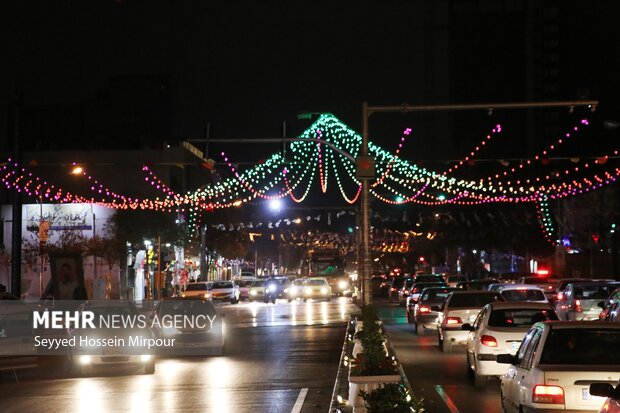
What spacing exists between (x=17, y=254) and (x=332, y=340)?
36.0 ft

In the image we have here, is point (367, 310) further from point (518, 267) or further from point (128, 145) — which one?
point (518, 267)

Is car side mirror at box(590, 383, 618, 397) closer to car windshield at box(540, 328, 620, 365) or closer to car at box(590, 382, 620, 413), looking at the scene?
car at box(590, 382, 620, 413)

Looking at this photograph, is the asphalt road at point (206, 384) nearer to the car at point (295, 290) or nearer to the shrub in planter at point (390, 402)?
the shrub in planter at point (390, 402)

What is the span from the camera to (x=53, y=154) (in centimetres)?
7300

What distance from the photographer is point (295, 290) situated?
6719 centimetres

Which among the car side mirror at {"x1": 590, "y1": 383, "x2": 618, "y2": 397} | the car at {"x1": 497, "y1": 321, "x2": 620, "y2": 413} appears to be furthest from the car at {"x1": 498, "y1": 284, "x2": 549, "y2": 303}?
the car side mirror at {"x1": 590, "y1": 383, "x2": 618, "y2": 397}

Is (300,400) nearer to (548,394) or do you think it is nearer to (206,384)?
(206,384)

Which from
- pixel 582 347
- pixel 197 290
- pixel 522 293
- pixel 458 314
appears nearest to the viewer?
pixel 582 347

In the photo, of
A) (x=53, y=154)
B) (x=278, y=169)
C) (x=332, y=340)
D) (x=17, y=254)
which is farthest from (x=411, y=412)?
(x=53, y=154)

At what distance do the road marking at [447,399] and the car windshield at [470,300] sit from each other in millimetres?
7546

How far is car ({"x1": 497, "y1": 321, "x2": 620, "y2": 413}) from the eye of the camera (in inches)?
385

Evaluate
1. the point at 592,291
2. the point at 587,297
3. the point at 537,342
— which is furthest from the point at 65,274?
the point at 537,342

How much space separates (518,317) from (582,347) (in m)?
7.40

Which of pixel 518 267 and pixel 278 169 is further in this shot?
pixel 518 267
